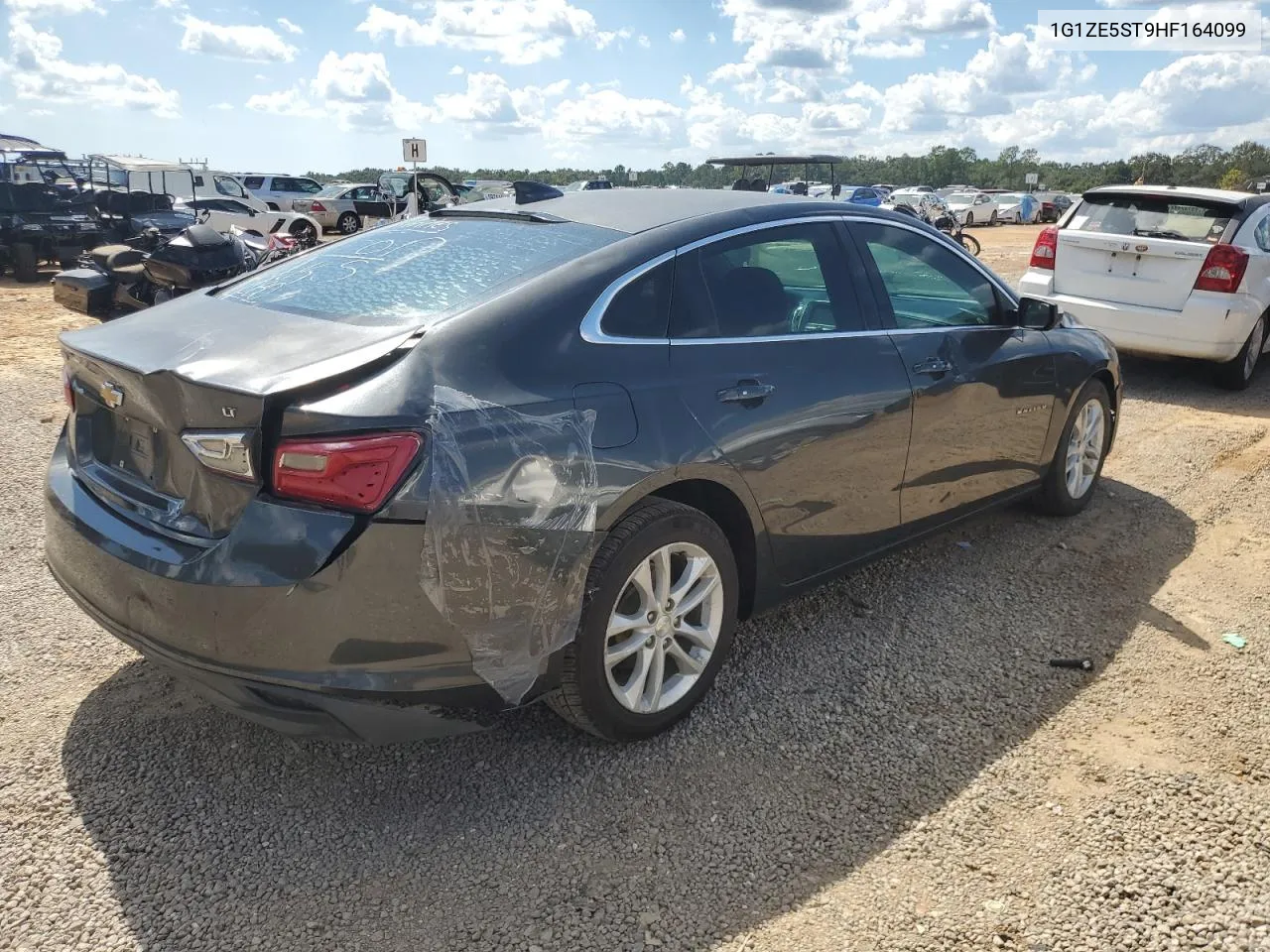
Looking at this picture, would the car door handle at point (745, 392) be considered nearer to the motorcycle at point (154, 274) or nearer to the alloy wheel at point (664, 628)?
the alloy wheel at point (664, 628)

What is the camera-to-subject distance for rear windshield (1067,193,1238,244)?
25.4 feet

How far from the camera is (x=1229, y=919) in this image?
2.42 meters

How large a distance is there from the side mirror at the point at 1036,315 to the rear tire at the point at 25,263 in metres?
16.8

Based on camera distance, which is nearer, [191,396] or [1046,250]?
[191,396]

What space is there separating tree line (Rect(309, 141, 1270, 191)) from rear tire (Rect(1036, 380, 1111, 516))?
1923 centimetres

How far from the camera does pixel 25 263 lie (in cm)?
1628

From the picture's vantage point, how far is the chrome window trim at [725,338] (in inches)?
112

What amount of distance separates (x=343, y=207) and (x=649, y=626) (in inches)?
1055

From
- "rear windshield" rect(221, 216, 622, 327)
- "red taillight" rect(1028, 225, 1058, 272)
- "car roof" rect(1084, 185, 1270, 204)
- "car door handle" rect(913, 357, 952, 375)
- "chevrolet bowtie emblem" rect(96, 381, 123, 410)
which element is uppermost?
"car roof" rect(1084, 185, 1270, 204)

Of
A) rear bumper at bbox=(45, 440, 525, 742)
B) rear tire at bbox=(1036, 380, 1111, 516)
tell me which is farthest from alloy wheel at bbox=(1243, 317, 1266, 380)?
rear bumper at bbox=(45, 440, 525, 742)

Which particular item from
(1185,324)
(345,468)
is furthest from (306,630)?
(1185,324)

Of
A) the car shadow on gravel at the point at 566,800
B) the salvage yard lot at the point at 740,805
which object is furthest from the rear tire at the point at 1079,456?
the car shadow on gravel at the point at 566,800

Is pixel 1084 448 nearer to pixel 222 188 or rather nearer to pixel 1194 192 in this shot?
pixel 1194 192

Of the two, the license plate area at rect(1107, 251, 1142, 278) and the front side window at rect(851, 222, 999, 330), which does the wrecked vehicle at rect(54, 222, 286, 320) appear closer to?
the front side window at rect(851, 222, 999, 330)
